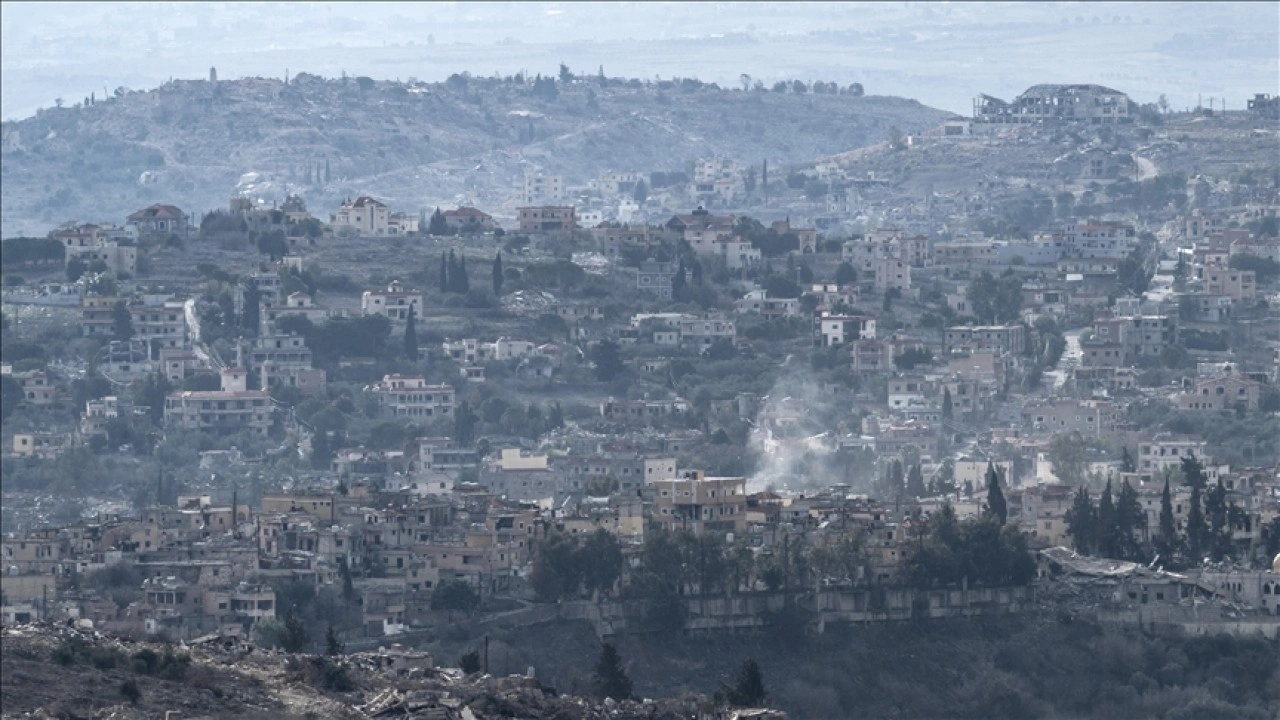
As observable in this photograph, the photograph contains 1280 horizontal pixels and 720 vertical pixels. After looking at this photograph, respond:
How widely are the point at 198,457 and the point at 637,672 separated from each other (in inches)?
959

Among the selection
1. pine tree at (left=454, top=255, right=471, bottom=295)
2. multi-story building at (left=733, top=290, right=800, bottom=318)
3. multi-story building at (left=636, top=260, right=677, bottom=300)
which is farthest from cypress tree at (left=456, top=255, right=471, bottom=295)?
multi-story building at (left=733, top=290, right=800, bottom=318)

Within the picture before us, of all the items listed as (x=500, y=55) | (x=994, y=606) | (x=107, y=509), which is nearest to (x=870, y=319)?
(x=107, y=509)

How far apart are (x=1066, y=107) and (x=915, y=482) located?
57.2 metres

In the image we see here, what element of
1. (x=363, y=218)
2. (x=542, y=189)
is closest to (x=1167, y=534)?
(x=363, y=218)

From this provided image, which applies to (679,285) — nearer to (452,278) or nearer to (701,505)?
(452,278)

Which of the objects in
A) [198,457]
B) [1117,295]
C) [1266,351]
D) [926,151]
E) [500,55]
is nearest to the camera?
[198,457]

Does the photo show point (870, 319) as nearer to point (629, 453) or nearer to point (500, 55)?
point (629, 453)

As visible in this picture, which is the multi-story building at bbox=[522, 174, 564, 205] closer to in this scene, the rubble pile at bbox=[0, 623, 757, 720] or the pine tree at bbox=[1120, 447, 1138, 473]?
the pine tree at bbox=[1120, 447, 1138, 473]

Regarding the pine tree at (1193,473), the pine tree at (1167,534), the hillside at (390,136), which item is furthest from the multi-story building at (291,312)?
the hillside at (390,136)

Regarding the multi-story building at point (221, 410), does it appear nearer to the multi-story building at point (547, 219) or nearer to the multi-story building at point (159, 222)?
the multi-story building at point (159, 222)

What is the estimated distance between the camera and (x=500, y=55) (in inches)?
7234

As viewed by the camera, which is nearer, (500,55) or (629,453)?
(629,453)

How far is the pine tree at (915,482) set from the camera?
62.1 meters

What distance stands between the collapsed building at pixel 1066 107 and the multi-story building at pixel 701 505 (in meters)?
60.9
